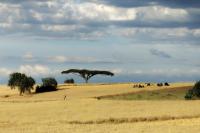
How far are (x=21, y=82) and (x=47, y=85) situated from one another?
703 centimetres

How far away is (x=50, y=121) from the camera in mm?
49062

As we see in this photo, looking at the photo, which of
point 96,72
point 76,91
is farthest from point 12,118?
point 96,72

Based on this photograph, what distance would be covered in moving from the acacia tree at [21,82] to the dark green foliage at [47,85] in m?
1.87

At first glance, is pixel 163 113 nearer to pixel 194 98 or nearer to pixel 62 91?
pixel 194 98

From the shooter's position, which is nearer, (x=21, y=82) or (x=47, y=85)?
(x=21, y=82)

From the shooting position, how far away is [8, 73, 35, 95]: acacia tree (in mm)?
120800

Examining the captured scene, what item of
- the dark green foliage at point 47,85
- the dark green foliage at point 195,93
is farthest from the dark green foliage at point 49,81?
the dark green foliage at point 195,93

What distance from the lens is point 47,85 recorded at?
126 metres

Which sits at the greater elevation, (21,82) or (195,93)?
(21,82)

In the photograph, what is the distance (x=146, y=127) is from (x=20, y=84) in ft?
269

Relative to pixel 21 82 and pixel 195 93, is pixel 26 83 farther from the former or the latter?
pixel 195 93

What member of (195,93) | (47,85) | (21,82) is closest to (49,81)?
(47,85)

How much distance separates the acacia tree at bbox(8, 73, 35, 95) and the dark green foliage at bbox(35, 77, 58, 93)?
1870 mm

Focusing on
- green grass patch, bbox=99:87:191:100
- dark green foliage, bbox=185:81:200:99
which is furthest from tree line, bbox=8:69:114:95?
dark green foliage, bbox=185:81:200:99
